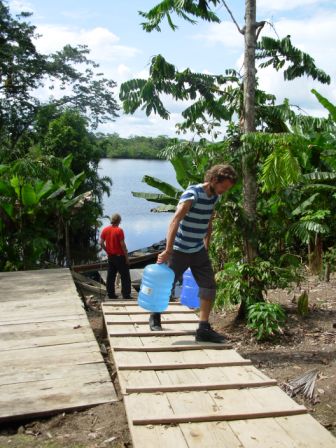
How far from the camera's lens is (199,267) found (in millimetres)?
4793

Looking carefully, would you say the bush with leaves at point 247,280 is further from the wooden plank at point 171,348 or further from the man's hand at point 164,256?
the man's hand at point 164,256

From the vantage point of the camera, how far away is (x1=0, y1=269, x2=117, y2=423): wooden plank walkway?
3.52 meters

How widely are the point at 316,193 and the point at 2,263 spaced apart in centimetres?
699

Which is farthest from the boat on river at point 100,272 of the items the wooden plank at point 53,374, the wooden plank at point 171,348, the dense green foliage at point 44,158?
the wooden plank at point 53,374

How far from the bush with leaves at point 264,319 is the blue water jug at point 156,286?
1494 mm

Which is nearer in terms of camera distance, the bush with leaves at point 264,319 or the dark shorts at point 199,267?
the dark shorts at point 199,267

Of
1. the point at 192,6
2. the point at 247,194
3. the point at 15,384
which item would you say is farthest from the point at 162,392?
the point at 192,6

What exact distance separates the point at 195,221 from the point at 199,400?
5.69 ft

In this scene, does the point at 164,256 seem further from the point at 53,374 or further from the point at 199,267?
the point at 53,374

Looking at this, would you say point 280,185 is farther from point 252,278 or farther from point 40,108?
point 40,108

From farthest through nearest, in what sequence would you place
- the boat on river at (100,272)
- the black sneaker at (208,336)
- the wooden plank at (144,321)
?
the boat on river at (100,272) → the wooden plank at (144,321) → the black sneaker at (208,336)

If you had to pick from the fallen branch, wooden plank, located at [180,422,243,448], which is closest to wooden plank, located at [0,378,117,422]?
wooden plank, located at [180,422,243,448]

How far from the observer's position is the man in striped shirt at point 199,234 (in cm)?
443

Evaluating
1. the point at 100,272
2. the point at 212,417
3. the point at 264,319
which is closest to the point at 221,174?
the point at 212,417
